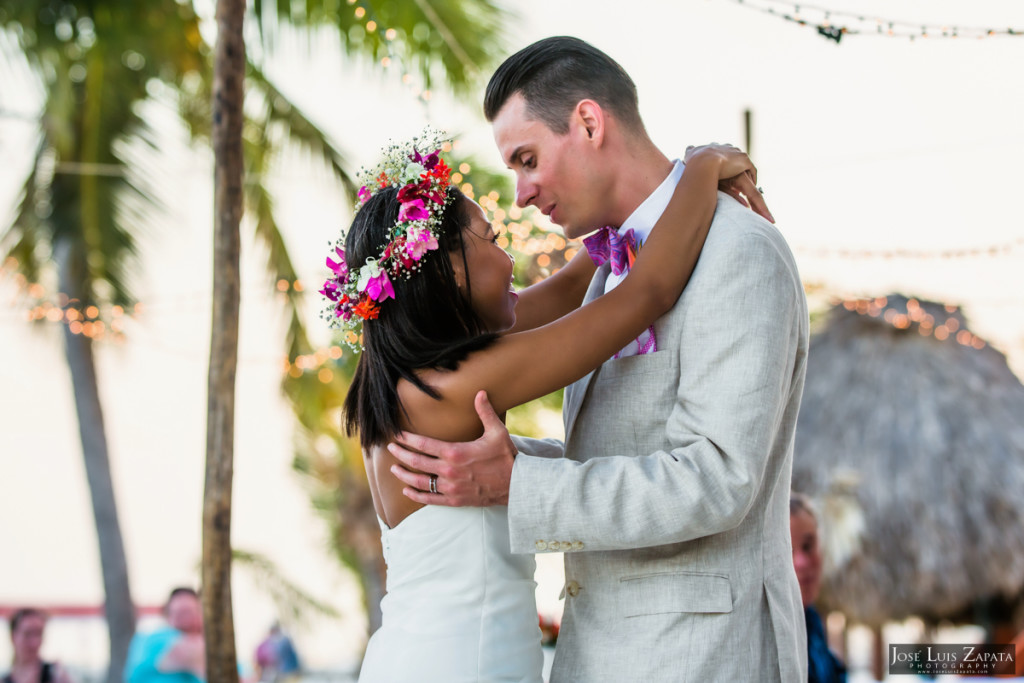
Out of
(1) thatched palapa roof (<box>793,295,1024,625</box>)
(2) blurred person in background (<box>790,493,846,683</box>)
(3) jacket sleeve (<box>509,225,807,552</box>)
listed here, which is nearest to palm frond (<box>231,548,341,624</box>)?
(1) thatched palapa roof (<box>793,295,1024,625</box>)

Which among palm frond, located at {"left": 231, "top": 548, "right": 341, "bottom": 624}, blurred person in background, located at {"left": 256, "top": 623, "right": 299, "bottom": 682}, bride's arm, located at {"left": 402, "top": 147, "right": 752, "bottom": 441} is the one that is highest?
bride's arm, located at {"left": 402, "top": 147, "right": 752, "bottom": 441}

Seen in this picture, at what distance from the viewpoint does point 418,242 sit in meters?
2.13

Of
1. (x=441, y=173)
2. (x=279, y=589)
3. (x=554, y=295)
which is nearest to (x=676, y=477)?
(x=441, y=173)

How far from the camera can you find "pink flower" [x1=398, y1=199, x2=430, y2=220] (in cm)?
218

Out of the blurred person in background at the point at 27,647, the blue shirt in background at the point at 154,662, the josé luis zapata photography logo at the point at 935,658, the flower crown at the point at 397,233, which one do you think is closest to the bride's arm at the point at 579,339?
the flower crown at the point at 397,233

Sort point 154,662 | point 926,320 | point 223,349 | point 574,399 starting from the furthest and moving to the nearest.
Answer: point 926,320
point 154,662
point 223,349
point 574,399

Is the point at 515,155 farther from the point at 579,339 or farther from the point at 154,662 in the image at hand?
the point at 154,662

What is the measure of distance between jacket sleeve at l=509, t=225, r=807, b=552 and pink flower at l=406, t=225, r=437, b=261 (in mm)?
533

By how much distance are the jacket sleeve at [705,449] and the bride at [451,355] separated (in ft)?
0.47

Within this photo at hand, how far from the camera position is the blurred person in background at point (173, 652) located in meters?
5.71

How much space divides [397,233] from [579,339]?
52cm

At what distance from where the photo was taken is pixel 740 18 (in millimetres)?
10422

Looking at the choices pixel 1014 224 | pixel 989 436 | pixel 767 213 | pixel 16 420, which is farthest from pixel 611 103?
pixel 16 420

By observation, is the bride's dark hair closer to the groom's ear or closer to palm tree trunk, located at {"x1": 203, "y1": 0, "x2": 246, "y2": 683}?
the groom's ear
